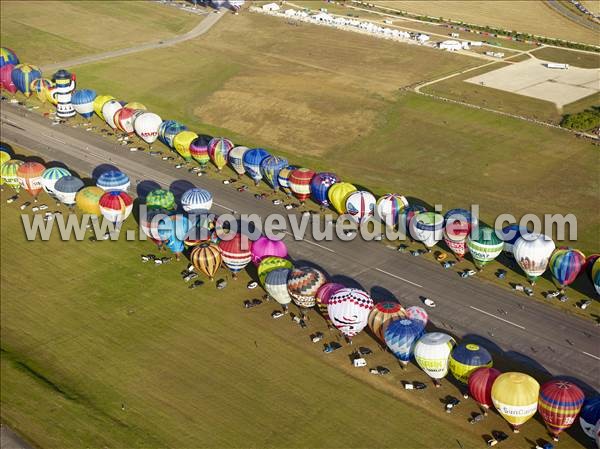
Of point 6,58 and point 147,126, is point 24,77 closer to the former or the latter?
point 6,58

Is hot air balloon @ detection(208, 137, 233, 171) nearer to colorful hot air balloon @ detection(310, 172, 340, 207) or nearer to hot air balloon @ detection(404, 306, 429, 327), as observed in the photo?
colorful hot air balloon @ detection(310, 172, 340, 207)

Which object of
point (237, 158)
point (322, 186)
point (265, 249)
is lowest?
point (265, 249)

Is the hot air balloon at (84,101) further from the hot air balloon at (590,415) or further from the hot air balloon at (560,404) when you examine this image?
the hot air balloon at (590,415)

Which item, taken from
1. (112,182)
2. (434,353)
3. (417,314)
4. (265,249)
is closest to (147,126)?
(112,182)

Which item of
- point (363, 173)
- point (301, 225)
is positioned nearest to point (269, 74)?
point (363, 173)

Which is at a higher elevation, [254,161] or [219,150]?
[254,161]

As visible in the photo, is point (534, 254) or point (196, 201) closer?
point (534, 254)

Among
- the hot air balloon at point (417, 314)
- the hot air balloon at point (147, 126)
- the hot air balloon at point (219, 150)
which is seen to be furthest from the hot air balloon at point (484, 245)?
the hot air balloon at point (147, 126)

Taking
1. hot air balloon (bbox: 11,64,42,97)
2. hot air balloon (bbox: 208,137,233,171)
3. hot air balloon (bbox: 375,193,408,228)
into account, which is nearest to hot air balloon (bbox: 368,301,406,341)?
hot air balloon (bbox: 375,193,408,228)
